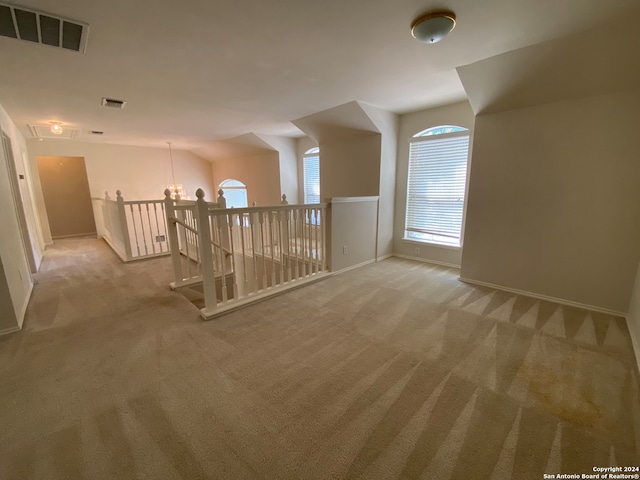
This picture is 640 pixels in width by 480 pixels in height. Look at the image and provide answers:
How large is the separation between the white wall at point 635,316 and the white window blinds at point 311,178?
16.4 ft

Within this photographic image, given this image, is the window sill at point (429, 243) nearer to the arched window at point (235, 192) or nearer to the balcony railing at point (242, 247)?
the balcony railing at point (242, 247)

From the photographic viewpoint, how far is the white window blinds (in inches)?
243

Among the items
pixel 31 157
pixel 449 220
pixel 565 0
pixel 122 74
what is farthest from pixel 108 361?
pixel 31 157

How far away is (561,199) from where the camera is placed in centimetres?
282

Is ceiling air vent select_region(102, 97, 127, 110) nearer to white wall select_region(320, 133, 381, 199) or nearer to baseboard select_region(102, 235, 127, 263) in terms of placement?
baseboard select_region(102, 235, 127, 263)

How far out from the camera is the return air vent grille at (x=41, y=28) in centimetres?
174

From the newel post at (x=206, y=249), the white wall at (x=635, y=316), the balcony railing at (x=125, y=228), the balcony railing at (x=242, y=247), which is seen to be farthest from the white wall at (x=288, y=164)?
the white wall at (x=635, y=316)

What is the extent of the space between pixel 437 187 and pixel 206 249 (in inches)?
143

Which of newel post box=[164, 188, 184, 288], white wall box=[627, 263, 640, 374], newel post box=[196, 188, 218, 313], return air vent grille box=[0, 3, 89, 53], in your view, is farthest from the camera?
newel post box=[164, 188, 184, 288]

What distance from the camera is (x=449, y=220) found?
4.18 m

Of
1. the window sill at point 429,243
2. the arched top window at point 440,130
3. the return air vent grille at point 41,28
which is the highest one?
the return air vent grille at point 41,28

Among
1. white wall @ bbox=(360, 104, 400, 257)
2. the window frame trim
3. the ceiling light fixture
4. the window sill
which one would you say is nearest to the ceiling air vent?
the ceiling light fixture

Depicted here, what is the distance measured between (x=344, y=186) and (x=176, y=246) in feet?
10.0

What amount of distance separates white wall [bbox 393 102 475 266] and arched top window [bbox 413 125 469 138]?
0.16 feet
